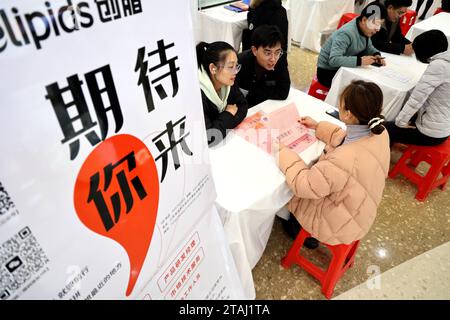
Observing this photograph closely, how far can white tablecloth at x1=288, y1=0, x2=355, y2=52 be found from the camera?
11.7 ft

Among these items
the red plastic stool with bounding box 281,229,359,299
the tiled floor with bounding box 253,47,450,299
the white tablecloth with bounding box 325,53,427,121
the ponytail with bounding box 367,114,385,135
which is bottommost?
the tiled floor with bounding box 253,47,450,299

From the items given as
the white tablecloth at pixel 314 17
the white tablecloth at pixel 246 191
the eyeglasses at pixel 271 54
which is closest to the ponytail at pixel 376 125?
the white tablecloth at pixel 246 191

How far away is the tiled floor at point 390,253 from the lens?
1550 millimetres

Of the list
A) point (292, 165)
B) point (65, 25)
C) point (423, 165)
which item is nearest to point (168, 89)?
point (65, 25)

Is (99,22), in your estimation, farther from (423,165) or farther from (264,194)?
(423,165)

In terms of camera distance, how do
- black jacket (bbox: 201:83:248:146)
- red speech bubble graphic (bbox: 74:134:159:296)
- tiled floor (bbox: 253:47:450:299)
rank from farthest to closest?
1. tiled floor (bbox: 253:47:450:299)
2. black jacket (bbox: 201:83:248:146)
3. red speech bubble graphic (bbox: 74:134:159:296)

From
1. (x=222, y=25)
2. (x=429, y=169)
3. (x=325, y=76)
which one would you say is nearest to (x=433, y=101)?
(x=429, y=169)

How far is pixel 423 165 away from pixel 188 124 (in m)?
2.30

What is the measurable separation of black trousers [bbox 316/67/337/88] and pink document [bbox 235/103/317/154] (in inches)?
39.3

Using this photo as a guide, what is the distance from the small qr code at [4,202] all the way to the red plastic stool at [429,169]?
7.01 feet

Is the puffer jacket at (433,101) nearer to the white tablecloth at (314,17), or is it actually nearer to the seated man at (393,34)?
the seated man at (393,34)

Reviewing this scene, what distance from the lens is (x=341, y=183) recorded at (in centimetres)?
108

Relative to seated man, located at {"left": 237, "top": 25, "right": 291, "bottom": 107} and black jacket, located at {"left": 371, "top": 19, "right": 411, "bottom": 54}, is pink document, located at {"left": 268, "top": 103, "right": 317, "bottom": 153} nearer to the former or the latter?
seated man, located at {"left": 237, "top": 25, "right": 291, "bottom": 107}

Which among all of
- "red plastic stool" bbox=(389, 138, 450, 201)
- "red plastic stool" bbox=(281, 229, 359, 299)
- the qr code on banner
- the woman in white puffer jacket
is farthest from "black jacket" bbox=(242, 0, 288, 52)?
the qr code on banner
